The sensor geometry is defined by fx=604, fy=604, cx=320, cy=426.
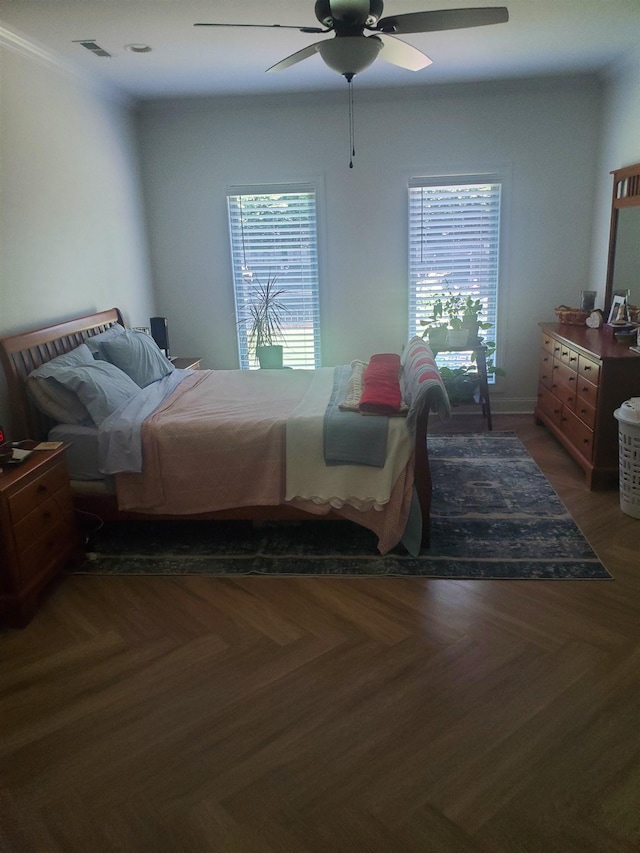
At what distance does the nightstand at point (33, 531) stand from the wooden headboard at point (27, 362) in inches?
18.1

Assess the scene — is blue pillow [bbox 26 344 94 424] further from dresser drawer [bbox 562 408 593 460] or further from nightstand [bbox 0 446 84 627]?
dresser drawer [bbox 562 408 593 460]

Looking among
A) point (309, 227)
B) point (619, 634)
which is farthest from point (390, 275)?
point (619, 634)

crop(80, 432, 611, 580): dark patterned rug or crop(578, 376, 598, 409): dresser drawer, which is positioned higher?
crop(578, 376, 598, 409): dresser drawer

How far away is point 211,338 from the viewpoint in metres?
5.61

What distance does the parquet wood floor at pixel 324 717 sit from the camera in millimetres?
1670

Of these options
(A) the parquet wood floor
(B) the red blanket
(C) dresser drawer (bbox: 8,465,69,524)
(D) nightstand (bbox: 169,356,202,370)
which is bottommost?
(A) the parquet wood floor

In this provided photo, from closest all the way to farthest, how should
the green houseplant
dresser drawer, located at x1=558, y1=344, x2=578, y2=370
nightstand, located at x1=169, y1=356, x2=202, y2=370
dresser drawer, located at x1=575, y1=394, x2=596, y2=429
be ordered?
dresser drawer, located at x1=575, y1=394, x2=596, y2=429, dresser drawer, located at x1=558, y1=344, x2=578, y2=370, nightstand, located at x1=169, y1=356, x2=202, y2=370, the green houseplant

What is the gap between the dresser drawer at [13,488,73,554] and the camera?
2.59 m

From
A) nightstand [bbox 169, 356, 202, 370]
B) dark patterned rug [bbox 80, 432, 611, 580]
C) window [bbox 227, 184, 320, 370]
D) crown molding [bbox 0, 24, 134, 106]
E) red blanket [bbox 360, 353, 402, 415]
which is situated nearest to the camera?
dark patterned rug [bbox 80, 432, 611, 580]

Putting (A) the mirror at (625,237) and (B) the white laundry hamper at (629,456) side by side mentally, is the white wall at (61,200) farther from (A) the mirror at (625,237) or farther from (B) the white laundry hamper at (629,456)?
(A) the mirror at (625,237)

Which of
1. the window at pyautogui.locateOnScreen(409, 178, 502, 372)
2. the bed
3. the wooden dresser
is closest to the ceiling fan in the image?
the bed

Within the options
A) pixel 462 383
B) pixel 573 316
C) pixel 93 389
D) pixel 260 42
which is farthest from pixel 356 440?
pixel 573 316

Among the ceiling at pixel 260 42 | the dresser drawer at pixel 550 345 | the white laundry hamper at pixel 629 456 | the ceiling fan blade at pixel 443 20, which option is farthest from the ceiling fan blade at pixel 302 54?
the dresser drawer at pixel 550 345

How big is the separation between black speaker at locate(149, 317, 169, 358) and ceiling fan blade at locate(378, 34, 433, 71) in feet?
9.45
